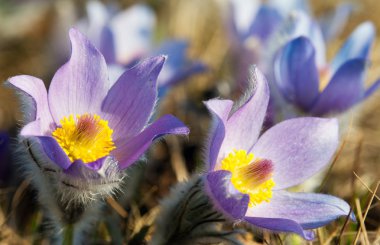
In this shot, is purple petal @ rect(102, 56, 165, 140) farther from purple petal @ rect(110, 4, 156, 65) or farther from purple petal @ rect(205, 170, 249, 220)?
purple petal @ rect(110, 4, 156, 65)

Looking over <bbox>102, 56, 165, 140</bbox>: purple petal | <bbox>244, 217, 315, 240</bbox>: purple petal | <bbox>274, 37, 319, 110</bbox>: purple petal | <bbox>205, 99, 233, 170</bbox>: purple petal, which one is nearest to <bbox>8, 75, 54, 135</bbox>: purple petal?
<bbox>102, 56, 165, 140</bbox>: purple petal

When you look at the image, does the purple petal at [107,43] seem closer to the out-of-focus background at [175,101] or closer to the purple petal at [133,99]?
the out-of-focus background at [175,101]

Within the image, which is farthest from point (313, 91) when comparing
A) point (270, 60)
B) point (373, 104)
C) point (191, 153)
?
point (373, 104)

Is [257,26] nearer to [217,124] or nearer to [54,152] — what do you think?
[217,124]

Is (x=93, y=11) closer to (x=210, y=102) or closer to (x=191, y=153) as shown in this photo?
(x=191, y=153)

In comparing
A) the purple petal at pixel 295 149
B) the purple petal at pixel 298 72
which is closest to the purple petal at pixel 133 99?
the purple petal at pixel 295 149

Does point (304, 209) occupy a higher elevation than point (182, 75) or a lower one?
lower

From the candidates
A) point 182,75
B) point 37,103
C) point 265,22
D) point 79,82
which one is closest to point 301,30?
point 265,22
